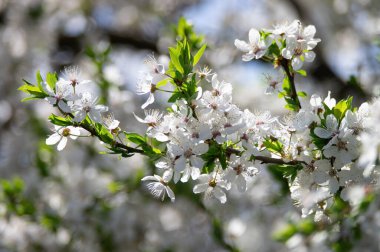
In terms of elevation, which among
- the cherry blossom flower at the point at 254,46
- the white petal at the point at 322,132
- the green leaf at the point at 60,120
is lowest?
the green leaf at the point at 60,120

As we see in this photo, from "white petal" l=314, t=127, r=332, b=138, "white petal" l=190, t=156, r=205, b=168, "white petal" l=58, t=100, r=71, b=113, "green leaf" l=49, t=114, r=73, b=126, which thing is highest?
"white petal" l=314, t=127, r=332, b=138

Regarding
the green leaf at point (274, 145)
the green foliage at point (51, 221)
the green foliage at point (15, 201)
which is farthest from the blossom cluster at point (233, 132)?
the green foliage at point (51, 221)

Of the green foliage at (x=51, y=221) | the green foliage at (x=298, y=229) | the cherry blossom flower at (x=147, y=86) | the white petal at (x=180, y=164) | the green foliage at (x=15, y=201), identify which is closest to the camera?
the white petal at (x=180, y=164)

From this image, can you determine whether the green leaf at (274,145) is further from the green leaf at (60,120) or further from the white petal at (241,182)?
the green leaf at (60,120)

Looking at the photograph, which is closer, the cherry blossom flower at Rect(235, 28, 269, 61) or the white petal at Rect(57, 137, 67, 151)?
the white petal at Rect(57, 137, 67, 151)

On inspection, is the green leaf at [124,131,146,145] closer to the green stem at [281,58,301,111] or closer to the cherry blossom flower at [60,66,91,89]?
the cherry blossom flower at [60,66,91,89]

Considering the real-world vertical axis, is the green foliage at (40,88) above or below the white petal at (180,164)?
above

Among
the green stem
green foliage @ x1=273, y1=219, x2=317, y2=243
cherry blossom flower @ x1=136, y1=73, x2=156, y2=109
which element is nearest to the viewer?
cherry blossom flower @ x1=136, y1=73, x2=156, y2=109

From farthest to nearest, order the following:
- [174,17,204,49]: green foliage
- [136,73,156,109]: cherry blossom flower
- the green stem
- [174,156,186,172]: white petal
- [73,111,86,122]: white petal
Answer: [174,17,204,49]: green foliage → the green stem → [136,73,156,109]: cherry blossom flower → [73,111,86,122]: white petal → [174,156,186,172]: white petal

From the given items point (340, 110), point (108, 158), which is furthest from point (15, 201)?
point (340, 110)

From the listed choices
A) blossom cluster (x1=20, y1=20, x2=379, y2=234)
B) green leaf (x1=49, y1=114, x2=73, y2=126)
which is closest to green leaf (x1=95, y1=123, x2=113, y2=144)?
blossom cluster (x1=20, y1=20, x2=379, y2=234)
